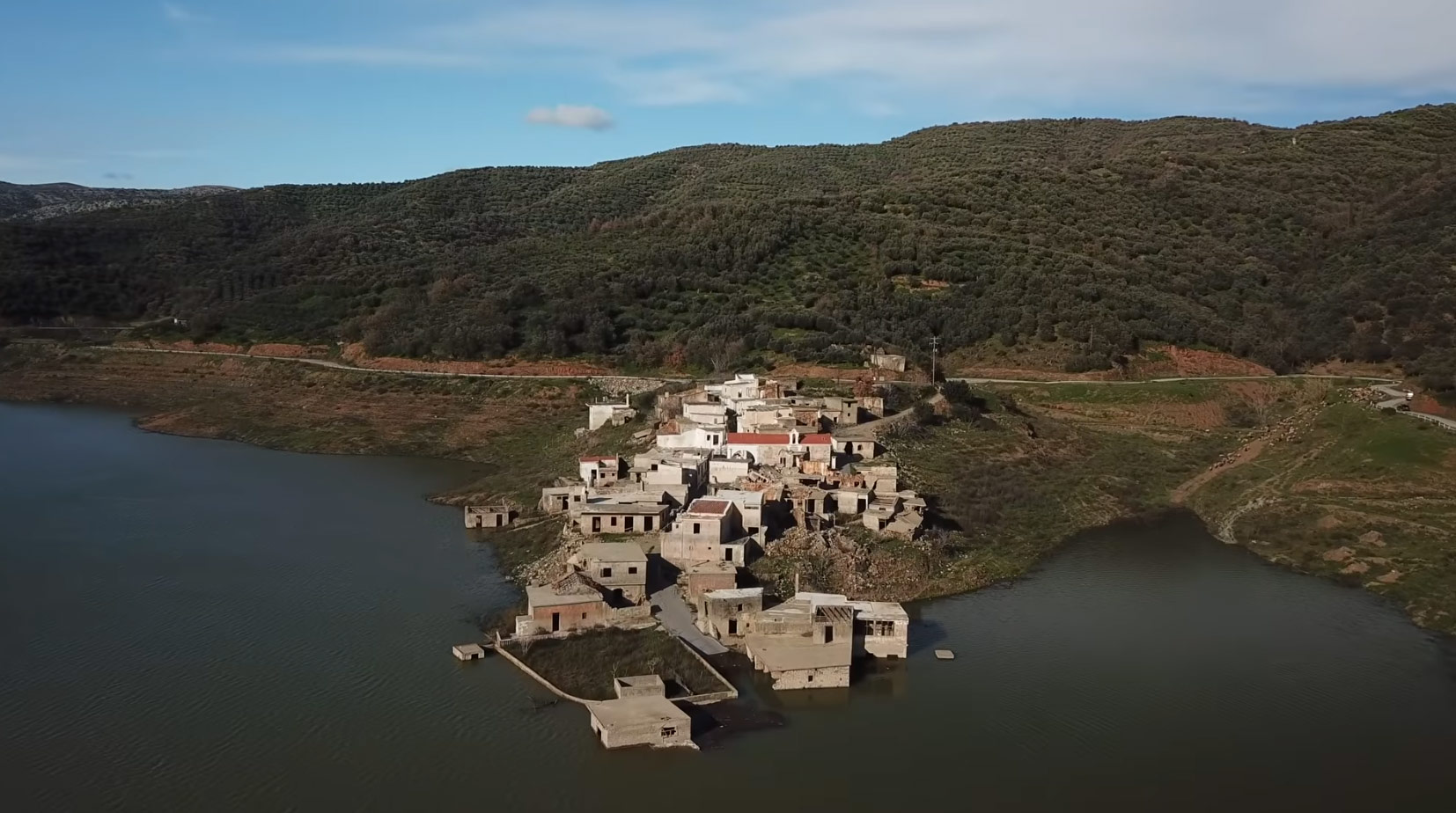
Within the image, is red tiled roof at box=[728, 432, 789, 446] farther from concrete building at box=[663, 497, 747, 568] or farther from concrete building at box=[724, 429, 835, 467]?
concrete building at box=[663, 497, 747, 568]

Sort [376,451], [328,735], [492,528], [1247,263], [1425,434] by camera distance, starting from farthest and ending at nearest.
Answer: [1247,263], [376,451], [1425,434], [492,528], [328,735]

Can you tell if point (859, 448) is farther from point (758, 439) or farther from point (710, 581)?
point (710, 581)

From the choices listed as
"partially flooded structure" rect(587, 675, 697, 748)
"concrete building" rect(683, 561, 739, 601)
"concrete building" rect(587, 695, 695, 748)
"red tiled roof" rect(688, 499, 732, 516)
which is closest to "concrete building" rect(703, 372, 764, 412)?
"red tiled roof" rect(688, 499, 732, 516)

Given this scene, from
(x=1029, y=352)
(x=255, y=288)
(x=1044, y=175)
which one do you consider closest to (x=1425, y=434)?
(x=1029, y=352)

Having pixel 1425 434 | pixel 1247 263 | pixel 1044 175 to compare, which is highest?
pixel 1044 175

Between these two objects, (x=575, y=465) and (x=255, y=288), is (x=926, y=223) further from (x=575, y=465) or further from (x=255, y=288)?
(x=255, y=288)
